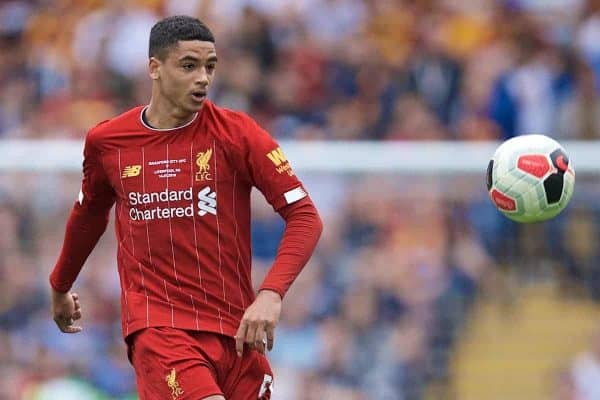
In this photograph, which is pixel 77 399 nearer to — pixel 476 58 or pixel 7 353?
pixel 7 353

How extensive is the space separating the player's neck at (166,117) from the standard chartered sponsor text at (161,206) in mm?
296

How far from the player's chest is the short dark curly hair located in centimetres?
40

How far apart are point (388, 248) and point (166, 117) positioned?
4.41 m

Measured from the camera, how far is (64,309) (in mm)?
6273

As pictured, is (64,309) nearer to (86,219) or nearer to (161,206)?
(86,219)

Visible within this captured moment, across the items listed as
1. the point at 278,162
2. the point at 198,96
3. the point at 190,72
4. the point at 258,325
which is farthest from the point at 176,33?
the point at 258,325

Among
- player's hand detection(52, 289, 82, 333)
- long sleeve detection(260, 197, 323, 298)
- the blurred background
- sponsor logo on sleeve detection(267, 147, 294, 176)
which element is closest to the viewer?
long sleeve detection(260, 197, 323, 298)

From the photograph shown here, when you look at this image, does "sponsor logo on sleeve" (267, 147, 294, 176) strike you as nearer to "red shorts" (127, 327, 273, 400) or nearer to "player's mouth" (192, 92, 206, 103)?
"player's mouth" (192, 92, 206, 103)

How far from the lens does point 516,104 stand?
34.5 feet

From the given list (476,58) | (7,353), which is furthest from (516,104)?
(7,353)

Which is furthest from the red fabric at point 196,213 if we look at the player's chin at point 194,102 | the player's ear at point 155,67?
the player's ear at point 155,67

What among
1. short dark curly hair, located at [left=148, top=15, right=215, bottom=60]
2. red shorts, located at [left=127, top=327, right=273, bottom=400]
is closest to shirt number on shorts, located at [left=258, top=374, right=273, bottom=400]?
red shorts, located at [left=127, top=327, right=273, bottom=400]

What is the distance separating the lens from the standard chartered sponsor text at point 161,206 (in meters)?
5.69

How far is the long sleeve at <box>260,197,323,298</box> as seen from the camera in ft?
17.9
